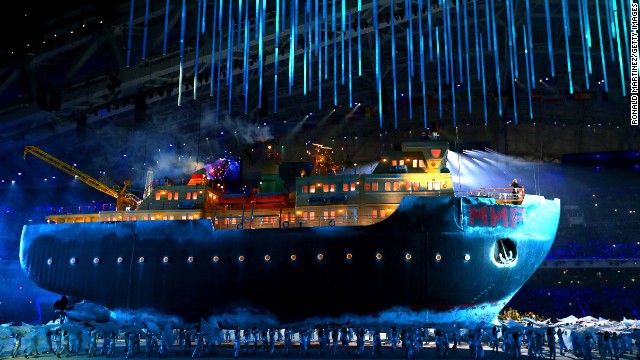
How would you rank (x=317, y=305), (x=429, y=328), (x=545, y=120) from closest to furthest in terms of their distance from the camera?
(x=429, y=328) < (x=317, y=305) < (x=545, y=120)

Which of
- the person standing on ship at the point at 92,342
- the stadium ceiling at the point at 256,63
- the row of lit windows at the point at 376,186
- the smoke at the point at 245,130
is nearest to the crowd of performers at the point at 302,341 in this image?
the person standing on ship at the point at 92,342

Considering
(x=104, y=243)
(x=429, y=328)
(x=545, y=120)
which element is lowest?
(x=429, y=328)

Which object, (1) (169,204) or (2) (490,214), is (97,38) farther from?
(2) (490,214)

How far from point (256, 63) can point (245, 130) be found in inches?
631

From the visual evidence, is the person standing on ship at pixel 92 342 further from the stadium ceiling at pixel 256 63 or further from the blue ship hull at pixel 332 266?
the stadium ceiling at pixel 256 63

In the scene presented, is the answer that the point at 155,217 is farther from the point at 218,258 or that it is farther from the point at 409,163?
the point at 409,163

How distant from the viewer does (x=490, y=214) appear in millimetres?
23766

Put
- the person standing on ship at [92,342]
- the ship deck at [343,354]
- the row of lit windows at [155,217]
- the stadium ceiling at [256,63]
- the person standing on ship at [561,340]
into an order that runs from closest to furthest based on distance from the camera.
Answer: the ship deck at [343,354] → the person standing on ship at [92,342] → the person standing on ship at [561,340] → the row of lit windows at [155,217] → the stadium ceiling at [256,63]

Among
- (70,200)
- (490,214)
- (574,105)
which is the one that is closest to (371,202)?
(490,214)

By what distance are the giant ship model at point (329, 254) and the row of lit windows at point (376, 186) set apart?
55 millimetres

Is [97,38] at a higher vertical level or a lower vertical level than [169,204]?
higher

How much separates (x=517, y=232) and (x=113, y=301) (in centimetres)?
2013

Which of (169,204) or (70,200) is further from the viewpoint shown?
(70,200)

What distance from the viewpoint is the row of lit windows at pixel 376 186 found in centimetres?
2642
